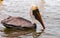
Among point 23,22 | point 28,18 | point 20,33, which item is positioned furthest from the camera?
point 28,18

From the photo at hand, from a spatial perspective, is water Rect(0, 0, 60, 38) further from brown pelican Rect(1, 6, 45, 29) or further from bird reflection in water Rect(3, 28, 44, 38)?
brown pelican Rect(1, 6, 45, 29)

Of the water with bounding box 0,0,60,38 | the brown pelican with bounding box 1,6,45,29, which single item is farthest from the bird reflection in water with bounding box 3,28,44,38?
the brown pelican with bounding box 1,6,45,29

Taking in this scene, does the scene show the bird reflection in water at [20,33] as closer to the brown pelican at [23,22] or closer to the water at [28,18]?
the water at [28,18]

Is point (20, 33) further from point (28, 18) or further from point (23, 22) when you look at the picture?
point (28, 18)

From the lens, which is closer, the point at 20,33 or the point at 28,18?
the point at 20,33

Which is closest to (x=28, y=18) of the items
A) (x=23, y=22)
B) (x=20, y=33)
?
(x=23, y=22)

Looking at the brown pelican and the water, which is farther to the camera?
the brown pelican

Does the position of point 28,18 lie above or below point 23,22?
above

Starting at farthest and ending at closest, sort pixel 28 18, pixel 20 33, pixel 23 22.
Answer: pixel 28 18 → pixel 23 22 → pixel 20 33

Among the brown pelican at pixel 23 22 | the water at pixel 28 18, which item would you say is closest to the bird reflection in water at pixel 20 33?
the water at pixel 28 18

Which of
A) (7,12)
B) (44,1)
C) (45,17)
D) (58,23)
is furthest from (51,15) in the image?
(44,1)

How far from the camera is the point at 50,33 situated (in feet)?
31.4

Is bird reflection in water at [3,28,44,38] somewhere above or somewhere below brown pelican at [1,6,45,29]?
below

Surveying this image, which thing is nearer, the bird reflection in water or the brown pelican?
the bird reflection in water
